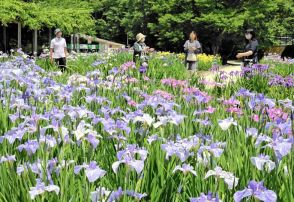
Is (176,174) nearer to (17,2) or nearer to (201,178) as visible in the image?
(201,178)

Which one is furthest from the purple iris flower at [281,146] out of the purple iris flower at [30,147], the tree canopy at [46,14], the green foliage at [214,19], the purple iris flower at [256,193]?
the green foliage at [214,19]

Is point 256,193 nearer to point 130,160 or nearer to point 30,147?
point 130,160

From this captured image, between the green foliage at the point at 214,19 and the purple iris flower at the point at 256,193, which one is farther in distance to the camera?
the green foliage at the point at 214,19

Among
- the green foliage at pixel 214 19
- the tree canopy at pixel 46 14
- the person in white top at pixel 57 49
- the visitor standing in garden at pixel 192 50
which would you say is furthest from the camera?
the green foliage at pixel 214 19

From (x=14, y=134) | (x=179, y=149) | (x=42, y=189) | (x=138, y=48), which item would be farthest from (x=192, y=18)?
(x=42, y=189)

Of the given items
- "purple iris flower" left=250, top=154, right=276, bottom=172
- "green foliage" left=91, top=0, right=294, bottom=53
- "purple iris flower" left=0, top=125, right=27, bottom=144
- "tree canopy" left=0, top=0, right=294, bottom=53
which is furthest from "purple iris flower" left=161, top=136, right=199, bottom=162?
"green foliage" left=91, top=0, right=294, bottom=53

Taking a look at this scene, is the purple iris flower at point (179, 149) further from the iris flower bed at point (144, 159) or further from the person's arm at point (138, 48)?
the person's arm at point (138, 48)

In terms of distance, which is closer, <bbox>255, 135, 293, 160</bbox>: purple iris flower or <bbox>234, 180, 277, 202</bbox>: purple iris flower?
<bbox>234, 180, 277, 202</bbox>: purple iris flower

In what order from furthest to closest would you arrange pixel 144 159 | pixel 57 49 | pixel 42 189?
pixel 57 49
pixel 144 159
pixel 42 189

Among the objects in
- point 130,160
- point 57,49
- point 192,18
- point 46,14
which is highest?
point 192,18

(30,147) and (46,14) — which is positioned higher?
(46,14)

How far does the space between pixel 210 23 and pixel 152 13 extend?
654 centimetres

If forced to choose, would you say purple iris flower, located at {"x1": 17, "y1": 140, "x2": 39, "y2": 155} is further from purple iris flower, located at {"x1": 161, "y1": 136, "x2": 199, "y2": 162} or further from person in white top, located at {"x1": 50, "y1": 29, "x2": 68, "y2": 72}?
person in white top, located at {"x1": 50, "y1": 29, "x2": 68, "y2": 72}

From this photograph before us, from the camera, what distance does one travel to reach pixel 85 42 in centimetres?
3775
